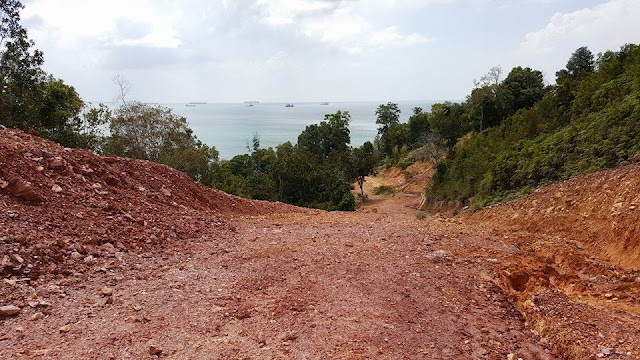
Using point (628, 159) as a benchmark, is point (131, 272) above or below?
below

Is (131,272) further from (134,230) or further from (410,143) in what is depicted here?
(410,143)

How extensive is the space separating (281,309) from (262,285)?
737 millimetres

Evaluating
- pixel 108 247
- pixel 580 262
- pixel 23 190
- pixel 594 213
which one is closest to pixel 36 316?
pixel 108 247

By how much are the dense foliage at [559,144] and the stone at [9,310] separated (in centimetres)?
1072

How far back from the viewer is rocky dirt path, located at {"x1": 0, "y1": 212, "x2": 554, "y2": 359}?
12.1ft

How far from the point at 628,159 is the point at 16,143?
39.1ft

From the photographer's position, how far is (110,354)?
137 inches

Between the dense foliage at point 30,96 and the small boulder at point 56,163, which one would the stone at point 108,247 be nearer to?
the small boulder at point 56,163

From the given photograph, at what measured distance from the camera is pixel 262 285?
5.09 metres

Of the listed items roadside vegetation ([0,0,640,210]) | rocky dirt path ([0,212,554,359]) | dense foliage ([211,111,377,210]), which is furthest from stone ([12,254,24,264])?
dense foliage ([211,111,377,210])

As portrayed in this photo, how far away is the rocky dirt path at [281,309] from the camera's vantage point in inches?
145

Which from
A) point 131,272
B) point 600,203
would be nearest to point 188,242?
point 131,272

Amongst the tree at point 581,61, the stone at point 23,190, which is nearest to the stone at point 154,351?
the stone at point 23,190

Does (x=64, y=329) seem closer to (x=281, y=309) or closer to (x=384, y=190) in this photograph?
(x=281, y=309)
